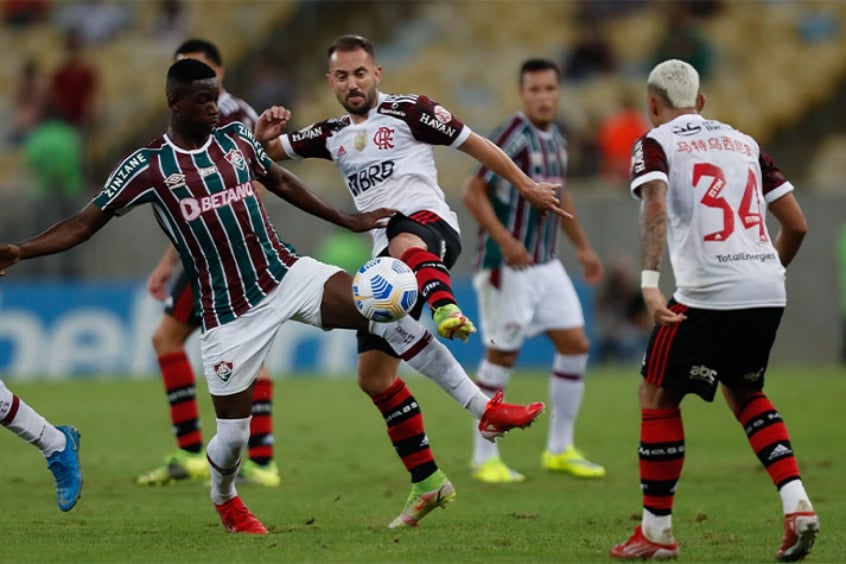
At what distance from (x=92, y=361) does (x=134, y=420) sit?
477cm

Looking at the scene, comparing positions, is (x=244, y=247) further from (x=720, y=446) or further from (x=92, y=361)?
(x=92, y=361)

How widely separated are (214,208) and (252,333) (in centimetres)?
68

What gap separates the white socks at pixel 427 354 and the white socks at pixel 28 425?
6.09ft

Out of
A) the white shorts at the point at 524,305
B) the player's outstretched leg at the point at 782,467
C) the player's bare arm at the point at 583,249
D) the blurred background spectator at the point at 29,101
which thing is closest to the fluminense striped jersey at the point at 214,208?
the player's outstretched leg at the point at 782,467

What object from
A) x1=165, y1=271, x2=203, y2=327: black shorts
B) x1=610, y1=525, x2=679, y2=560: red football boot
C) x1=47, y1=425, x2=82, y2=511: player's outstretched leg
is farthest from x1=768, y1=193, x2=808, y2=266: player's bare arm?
x1=165, y1=271, x2=203, y2=327: black shorts

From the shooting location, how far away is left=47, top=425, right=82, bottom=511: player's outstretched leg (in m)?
7.90

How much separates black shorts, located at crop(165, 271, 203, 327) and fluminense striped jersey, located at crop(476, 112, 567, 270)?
2262 millimetres

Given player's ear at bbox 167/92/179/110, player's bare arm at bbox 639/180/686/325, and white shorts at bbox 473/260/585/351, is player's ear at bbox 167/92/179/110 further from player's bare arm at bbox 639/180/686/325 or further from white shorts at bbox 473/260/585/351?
white shorts at bbox 473/260/585/351

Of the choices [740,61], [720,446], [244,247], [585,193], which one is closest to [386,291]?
[244,247]

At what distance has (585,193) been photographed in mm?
20734

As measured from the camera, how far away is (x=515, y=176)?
7973 mm

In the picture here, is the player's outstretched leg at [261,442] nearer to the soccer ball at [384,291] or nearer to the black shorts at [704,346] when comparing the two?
the soccer ball at [384,291]

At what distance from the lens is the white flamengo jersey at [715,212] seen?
275 inches

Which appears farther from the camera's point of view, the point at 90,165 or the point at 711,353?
the point at 90,165
